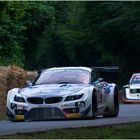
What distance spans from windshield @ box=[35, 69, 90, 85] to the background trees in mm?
13483

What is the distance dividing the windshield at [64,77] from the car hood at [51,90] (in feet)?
1.82

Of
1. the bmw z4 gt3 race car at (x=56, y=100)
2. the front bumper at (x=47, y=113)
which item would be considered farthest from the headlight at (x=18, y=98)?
the front bumper at (x=47, y=113)

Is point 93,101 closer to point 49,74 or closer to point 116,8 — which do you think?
point 49,74

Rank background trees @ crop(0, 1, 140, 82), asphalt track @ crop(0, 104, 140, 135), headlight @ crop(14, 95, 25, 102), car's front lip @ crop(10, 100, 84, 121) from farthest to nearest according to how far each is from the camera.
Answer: background trees @ crop(0, 1, 140, 82), headlight @ crop(14, 95, 25, 102), car's front lip @ crop(10, 100, 84, 121), asphalt track @ crop(0, 104, 140, 135)

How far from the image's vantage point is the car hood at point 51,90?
1683 centimetres

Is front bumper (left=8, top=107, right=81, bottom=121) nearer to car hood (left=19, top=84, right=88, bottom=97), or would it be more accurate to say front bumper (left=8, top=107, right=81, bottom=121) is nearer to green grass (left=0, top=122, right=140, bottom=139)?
car hood (left=19, top=84, right=88, bottom=97)

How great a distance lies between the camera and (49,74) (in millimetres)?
18500

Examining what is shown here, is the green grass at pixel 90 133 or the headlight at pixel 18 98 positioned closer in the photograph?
the green grass at pixel 90 133

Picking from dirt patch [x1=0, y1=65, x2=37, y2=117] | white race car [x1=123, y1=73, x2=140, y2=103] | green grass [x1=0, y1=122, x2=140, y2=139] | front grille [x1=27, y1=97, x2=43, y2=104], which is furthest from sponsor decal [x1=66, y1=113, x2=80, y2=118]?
white race car [x1=123, y1=73, x2=140, y2=103]

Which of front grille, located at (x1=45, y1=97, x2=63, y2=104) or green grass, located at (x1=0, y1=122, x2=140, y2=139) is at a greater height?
front grille, located at (x1=45, y1=97, x2=63, y2=104)

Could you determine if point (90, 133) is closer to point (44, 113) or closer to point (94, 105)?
point (44, 113)

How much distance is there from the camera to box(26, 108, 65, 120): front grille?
16.8m

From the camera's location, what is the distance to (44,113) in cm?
1689

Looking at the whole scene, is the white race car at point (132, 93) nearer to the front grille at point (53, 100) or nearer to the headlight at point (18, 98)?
the headlight at point (18, 98)
